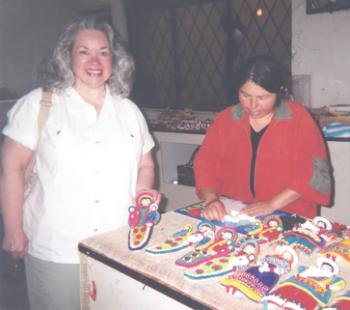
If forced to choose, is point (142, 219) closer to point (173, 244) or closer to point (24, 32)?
point (173, 244)

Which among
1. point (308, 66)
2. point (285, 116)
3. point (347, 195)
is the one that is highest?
point (308, 66)

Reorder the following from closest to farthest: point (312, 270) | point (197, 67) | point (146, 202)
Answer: point (312, 270), point (146, 202), point (197, 67)

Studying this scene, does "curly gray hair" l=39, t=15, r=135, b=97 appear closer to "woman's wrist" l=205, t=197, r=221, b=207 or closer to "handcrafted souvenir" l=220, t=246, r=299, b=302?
"woman's wrist" l=205, t=197, r=221, b=207

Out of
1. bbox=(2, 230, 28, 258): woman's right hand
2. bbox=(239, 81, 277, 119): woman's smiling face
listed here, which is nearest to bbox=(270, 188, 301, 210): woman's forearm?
bbox=(239, 81, 277, 119): woman's smiling face

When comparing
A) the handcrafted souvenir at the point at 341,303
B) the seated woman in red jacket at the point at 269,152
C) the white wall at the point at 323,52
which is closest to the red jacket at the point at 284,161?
the seated woman in red jacket at the point at 269,152

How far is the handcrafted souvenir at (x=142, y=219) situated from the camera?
147cm

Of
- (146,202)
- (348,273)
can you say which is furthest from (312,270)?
(146,202)

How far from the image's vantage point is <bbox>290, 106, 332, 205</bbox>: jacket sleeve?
6.31 feet

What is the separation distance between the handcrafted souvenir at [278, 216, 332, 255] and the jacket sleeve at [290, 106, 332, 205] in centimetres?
40

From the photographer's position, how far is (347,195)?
2924mm

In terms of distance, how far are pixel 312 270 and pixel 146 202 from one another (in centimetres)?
71

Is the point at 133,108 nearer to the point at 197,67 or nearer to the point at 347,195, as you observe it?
the point at 347,195

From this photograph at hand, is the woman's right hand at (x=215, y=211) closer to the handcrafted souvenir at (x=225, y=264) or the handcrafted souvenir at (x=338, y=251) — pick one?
the handcrafted souvenir at (x=225, y=264)

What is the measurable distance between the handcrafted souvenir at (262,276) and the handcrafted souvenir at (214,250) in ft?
0.43
